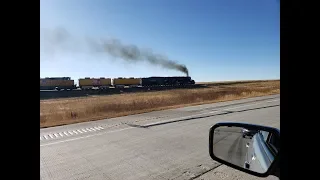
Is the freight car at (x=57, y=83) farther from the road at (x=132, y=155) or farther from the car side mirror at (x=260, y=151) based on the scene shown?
the car side mirror at (x=260, y=151)

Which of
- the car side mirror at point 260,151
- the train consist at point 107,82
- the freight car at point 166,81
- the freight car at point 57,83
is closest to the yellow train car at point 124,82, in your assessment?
the train consist at point 107,82

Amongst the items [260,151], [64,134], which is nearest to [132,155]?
[64,134]

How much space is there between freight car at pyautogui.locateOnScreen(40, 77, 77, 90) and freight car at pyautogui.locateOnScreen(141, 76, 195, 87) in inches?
779

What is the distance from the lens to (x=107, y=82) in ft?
282

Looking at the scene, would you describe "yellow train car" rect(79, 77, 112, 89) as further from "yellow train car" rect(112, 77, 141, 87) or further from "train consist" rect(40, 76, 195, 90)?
"yellow train car" rect(112, 77, 141, 87)

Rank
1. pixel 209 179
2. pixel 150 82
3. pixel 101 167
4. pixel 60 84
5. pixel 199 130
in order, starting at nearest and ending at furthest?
pixel 209 179 → pixel 101 167 → pixel 199 130 → pixel 60 84 → pixel 150 82

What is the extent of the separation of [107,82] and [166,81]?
1686 centimetres

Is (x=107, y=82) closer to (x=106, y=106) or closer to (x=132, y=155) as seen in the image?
(x=106, y=106)

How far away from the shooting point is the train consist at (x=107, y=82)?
73181 millimetres

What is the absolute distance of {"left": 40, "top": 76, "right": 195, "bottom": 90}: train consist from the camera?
240 feet
